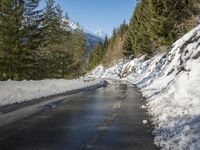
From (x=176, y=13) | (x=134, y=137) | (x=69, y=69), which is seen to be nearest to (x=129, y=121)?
(x=134, y=137)

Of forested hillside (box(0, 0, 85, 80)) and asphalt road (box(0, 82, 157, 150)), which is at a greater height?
forested hillside (box(0, 0, 85, 80))

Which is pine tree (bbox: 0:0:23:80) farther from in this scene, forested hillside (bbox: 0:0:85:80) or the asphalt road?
the asphalt road

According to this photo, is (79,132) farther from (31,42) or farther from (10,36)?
(31,42)

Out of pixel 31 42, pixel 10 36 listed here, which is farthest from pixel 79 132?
pixel 31 42

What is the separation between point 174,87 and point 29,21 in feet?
96.3

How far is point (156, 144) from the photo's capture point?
8414mm

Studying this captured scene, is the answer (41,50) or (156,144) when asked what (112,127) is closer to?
(156,144)

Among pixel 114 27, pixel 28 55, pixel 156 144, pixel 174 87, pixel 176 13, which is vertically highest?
pixel 114 27

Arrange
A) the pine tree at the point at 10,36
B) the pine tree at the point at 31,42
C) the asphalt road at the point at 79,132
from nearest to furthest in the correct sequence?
the asphalt road at the point at 79,132 → the pine tree at the point at 10,36 → the pine tree at the point at 31,42

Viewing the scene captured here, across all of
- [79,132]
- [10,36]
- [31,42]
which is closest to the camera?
[79,132]

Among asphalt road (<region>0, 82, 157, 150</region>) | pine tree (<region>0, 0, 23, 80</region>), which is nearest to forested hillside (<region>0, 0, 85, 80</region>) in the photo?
pine tree (<region>0, 0, 23, 80</region>)

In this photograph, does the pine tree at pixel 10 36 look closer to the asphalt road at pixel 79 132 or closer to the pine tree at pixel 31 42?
the pine tree at pixel 31 42

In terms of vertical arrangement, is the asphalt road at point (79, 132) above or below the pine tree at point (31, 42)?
below

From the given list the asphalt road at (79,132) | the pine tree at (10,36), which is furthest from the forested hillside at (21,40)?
the asphalt road at (79,132)
